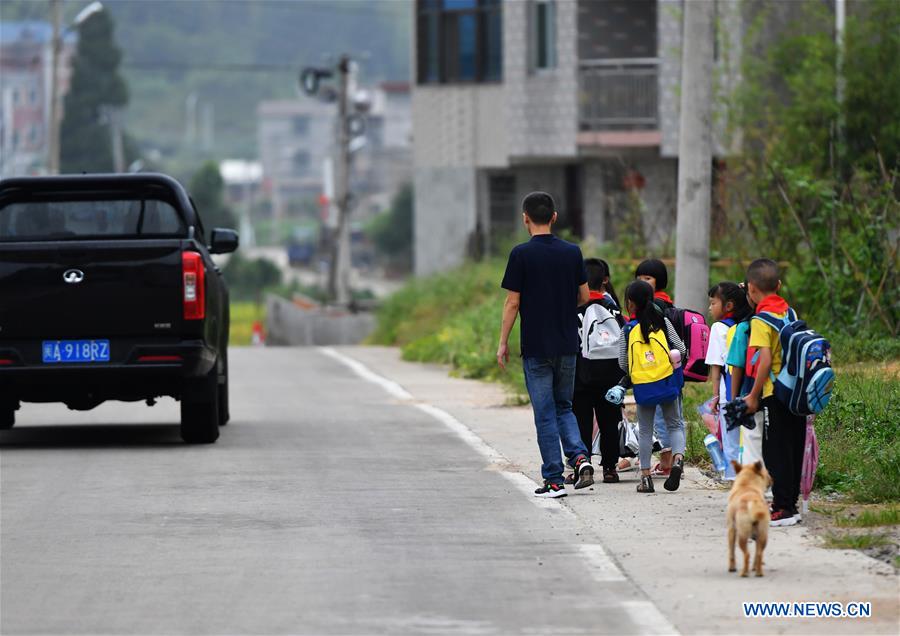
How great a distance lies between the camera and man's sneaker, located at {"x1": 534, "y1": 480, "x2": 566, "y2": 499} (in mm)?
10999

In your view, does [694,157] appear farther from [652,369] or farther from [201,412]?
[652,369]

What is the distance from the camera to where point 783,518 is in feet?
32.0

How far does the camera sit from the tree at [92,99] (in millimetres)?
108188

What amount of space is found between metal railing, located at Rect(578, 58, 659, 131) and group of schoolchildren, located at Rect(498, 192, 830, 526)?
2483 centimetres

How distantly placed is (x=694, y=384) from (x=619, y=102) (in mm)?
20948

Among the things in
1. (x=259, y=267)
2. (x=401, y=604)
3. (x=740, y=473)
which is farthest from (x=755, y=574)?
(x=259, y=267)

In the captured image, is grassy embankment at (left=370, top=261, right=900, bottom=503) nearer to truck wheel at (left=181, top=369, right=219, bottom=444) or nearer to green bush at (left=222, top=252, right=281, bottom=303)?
truck wheel at (left=181, top=369, right=219, bottom=444)

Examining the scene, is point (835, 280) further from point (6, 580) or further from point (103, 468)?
point (6, 580)

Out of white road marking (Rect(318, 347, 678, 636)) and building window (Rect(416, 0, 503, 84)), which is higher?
building window (Rect(416, 0, 503, 84))

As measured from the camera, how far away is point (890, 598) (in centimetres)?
784

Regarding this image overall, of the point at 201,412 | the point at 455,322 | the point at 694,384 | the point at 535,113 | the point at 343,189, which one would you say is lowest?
the point at 455,322

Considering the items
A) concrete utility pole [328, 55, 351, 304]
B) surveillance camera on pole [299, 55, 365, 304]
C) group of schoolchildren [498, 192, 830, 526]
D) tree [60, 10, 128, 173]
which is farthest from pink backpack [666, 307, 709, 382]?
tree [60, 10, 128, 173]

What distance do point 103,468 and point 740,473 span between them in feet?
18.4

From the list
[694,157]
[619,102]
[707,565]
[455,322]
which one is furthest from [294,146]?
[707,565]
